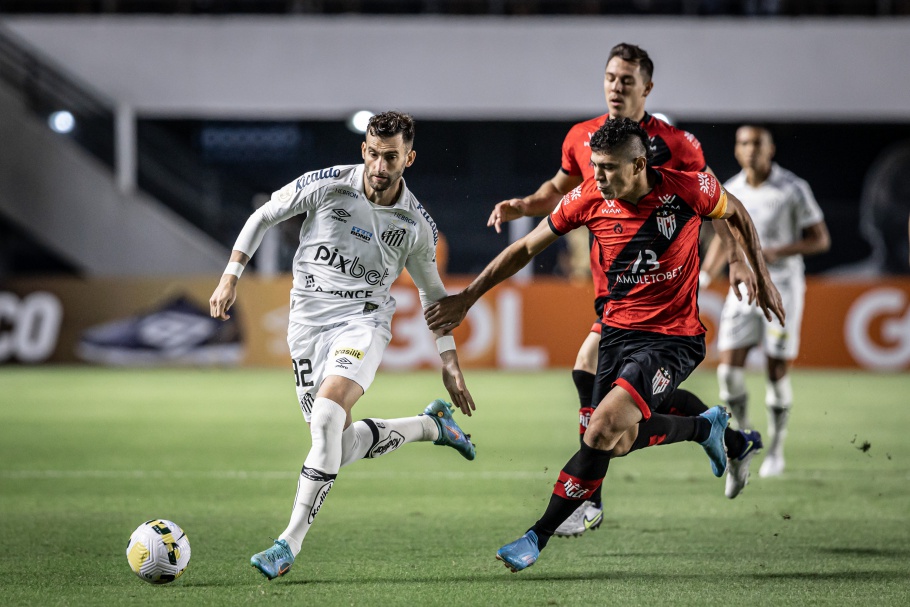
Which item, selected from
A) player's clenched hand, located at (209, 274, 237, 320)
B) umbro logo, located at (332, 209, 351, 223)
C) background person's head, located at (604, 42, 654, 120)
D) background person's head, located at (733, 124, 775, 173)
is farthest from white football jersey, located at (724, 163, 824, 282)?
player's clenched hand, located at (209, 274, 237, 320)

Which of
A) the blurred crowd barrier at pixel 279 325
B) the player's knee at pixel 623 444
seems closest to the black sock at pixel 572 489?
the player's knee at pixel 623 444

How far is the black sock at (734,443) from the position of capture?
5879mm

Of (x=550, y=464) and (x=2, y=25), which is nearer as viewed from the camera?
(x=550, y=464)

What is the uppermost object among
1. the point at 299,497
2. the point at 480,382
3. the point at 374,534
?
the point at 299,497

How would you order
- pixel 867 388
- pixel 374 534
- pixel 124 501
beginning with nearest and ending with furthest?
pixel 374 534, pixel 124 501, pixel 867 388

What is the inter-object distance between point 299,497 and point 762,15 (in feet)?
57.6

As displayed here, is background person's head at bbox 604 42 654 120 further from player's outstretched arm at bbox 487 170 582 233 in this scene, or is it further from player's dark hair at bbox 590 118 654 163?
player's dark hair at bbox 590 118 654 163

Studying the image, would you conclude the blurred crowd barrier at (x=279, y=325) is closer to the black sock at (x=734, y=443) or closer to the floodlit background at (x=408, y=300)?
the floodlit background at (x=408, y=300)

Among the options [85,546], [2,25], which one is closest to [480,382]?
[85,546]

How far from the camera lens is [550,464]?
812 centimetres

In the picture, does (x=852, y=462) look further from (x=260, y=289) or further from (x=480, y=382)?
(x=260, y=289)

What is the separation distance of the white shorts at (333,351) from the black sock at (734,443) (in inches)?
73.3

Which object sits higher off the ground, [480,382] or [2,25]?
[2,25]

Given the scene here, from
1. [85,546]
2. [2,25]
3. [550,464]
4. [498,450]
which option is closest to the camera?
[85,546]
